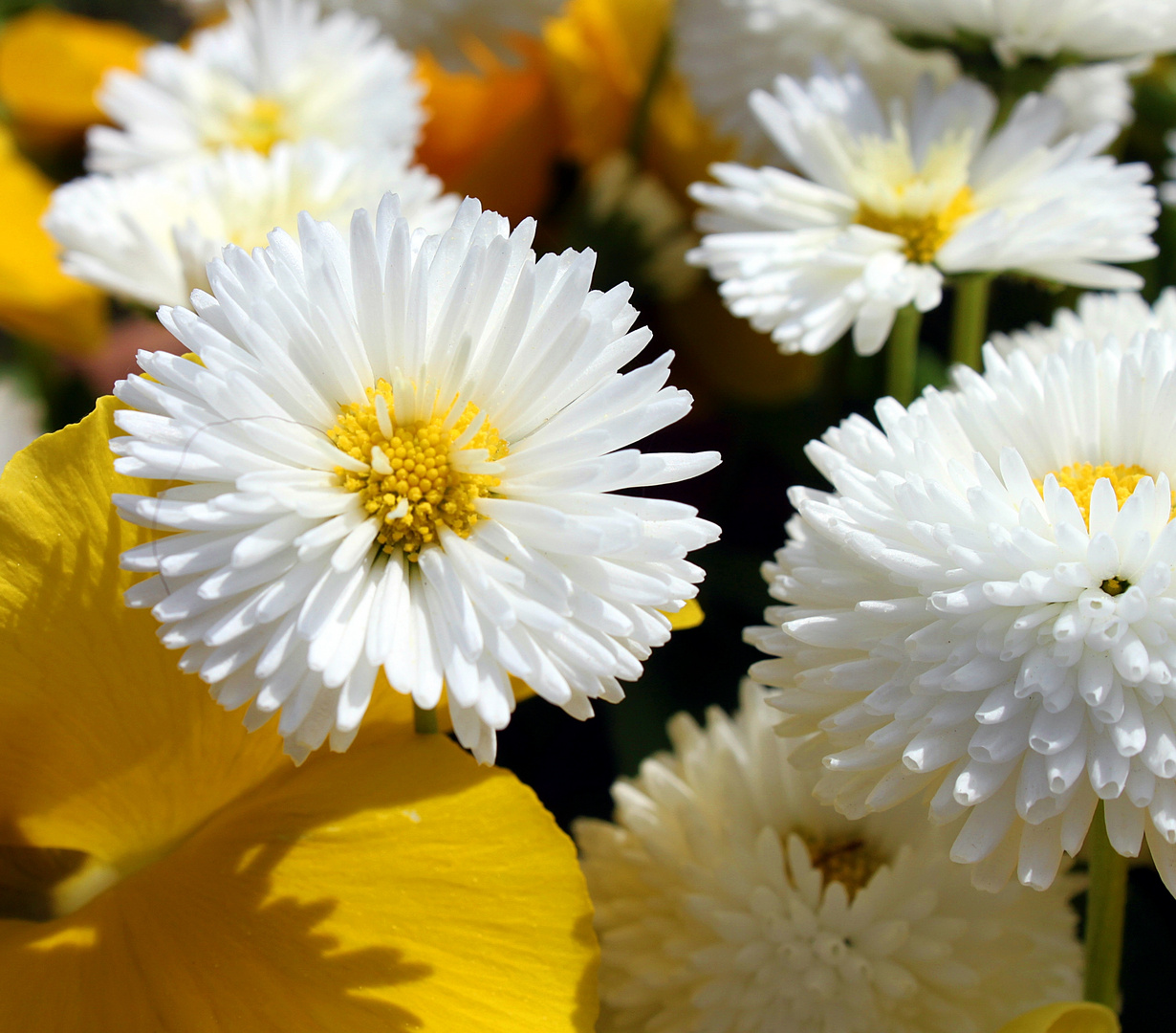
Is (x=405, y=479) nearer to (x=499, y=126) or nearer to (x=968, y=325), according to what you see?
(x=968, y=325)

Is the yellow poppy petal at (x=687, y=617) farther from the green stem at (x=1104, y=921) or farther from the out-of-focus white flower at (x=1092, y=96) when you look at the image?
the out-of-focus white flower at (x=1092, y=96)

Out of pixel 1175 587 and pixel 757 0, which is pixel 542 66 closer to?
pixel 757 0

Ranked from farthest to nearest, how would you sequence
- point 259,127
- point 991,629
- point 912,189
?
point 259,127, point 912,189, point 991,629

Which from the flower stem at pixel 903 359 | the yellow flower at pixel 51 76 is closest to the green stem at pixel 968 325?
the flower stem at pixel 903 359

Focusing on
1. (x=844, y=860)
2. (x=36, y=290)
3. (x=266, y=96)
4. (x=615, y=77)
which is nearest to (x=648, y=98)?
(x=615, y=77)

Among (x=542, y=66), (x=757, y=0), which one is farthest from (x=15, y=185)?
(x=757, y=0)
